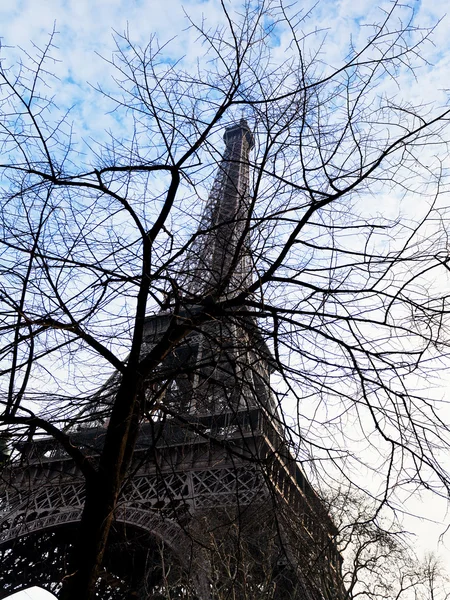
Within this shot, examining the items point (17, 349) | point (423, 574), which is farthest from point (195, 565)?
point (17, 349)

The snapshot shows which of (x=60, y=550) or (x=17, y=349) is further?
(x=60, y=550)

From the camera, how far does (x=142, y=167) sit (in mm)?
3125

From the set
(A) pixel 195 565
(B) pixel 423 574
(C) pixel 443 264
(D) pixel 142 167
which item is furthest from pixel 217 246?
(B) pixel 423 574

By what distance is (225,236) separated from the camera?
3414 mm

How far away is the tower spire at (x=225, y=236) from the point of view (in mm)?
3166

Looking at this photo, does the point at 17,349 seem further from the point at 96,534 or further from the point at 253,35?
the point at 253,35

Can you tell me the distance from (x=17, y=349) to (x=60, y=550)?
15.1 metres

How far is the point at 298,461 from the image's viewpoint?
3078 millimetres

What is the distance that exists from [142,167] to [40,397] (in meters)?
1.43

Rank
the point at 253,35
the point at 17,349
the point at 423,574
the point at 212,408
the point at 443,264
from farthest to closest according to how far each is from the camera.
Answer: the point at 423,574 < the point at 212,408 < the point at 17,349 < the point at 253,35 < the point at 443,264

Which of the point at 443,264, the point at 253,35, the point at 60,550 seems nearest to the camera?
the point at 443,264

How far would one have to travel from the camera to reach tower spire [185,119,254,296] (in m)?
3.17

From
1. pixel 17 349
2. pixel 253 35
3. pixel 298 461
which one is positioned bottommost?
pixel 298 461

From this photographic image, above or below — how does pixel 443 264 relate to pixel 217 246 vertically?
below
